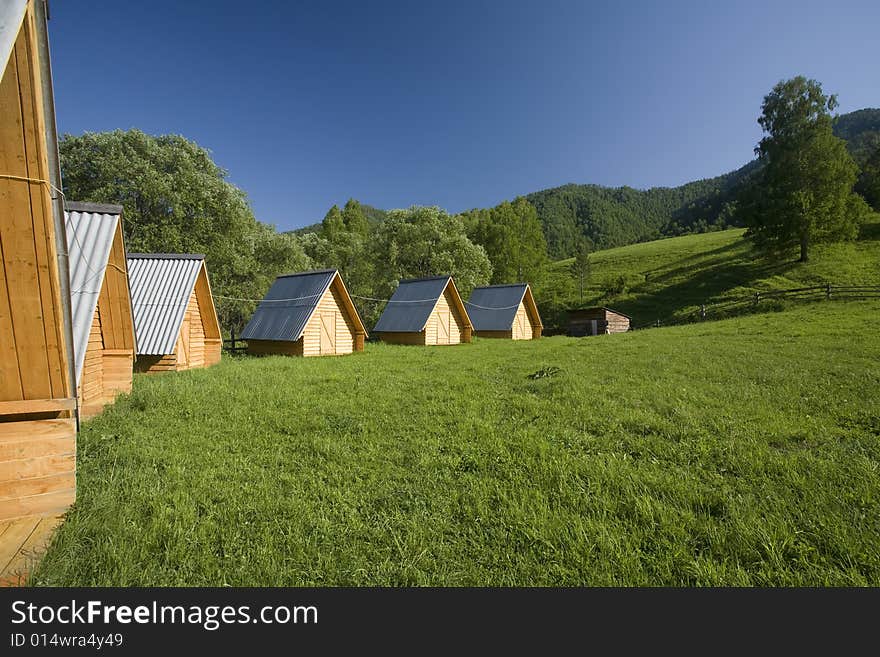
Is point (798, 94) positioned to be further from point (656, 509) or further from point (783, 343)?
point (656, 509)

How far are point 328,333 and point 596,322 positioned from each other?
2587 centimetres

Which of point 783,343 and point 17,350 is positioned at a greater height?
point 17,350

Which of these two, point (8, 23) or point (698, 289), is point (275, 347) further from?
point (698, 289)

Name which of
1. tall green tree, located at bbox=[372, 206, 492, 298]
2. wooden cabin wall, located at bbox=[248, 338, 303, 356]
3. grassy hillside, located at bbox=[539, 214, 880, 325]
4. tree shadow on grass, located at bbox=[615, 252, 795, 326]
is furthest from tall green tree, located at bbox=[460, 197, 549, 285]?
wooden cabin wall, located at bbox=[248, 338, 303, 356]

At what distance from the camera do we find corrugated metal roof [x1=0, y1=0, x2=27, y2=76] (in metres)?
3.11

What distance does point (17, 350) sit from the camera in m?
4.27

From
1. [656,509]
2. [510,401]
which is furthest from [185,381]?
[656,509]

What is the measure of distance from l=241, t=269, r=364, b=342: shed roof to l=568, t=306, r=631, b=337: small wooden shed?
77.8 ft

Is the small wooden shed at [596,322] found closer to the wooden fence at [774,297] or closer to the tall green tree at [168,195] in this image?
the wooden fence at [774,297]

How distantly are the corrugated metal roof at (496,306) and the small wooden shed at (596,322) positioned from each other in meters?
7.41

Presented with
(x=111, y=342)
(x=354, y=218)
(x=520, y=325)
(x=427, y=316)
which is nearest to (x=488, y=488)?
(x=111, y=342)

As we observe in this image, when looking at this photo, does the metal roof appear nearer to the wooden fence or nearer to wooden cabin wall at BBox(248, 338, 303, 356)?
wooden cabin wall at BBox(248, 338, 303, 356)

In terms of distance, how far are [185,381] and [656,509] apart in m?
12.5

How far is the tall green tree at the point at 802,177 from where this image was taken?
33.7 m
